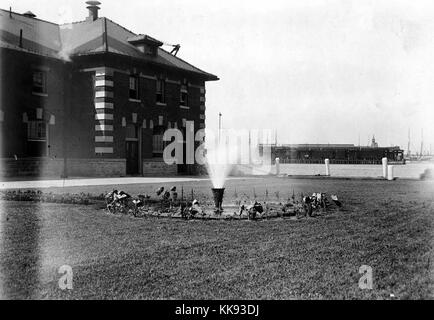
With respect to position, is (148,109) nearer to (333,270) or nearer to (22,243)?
(22,243)

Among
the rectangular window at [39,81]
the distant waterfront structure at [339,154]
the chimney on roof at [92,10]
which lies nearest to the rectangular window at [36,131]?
the rectangular window at [39,81]

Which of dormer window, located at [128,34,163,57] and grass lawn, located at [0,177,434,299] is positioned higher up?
dormer window, located at [128,34,163,57]

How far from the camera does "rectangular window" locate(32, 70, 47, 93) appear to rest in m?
24.2

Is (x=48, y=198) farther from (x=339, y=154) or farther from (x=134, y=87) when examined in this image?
(x=339, y=154)

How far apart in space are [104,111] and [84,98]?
1571 millimetres

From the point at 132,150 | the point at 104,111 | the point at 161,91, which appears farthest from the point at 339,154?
the point at 104,111

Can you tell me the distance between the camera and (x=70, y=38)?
27750mm

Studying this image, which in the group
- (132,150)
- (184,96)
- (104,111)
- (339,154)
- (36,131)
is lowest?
(339,154)

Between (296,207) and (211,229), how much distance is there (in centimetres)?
348

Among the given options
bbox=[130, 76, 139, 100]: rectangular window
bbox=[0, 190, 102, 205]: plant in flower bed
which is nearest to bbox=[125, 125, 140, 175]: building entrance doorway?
bbox=[130, 76, 139, 100]: rectangular window

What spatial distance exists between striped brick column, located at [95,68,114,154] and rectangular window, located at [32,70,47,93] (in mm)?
2538

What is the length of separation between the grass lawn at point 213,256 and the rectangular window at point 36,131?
14.7 m

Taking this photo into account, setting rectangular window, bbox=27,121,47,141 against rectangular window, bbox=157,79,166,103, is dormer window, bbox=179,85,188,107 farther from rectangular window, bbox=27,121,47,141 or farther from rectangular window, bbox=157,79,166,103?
rectangular window, bbox=27,121,47,141

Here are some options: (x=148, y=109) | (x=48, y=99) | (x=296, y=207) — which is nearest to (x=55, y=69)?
(x=48, y=99)
